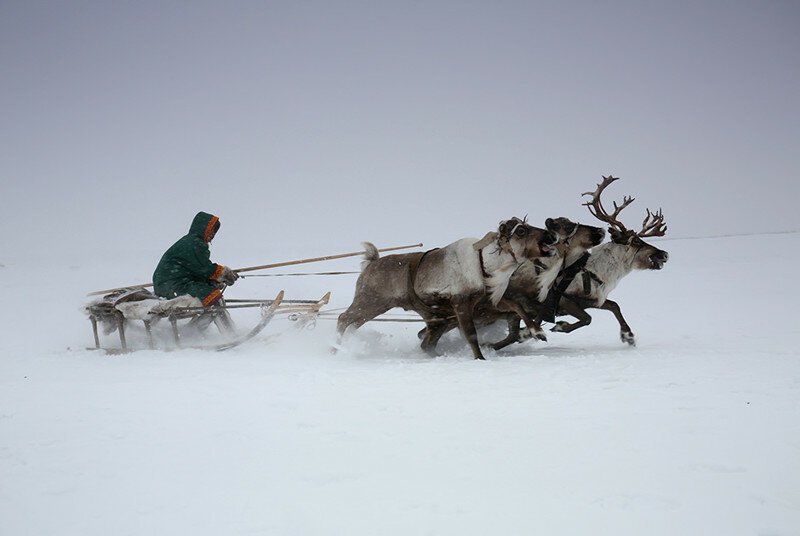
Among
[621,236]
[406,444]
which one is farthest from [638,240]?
[406,444]

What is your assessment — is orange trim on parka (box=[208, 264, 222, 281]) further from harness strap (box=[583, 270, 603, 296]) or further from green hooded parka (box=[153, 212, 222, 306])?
harness strap (box=[583, 270, 603, 296])

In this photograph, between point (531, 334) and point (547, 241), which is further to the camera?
point (531, 334)

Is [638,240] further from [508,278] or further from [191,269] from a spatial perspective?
[191,269]

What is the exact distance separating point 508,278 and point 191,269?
397 cm

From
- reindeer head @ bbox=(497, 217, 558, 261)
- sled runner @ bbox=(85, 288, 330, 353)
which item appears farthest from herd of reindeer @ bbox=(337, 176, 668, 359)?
sled runner @ bbox=(85, 288, 330, 353)

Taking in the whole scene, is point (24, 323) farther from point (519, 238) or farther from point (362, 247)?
point (519, 238)

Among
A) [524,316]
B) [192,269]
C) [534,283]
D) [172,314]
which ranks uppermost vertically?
[192,269]

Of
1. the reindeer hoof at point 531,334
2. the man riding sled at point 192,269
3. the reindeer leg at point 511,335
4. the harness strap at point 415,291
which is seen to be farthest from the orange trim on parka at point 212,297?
the reindeer hoof at point 531,334

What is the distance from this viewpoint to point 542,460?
2996mm

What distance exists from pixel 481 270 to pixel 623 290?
10938 mm

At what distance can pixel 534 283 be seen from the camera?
21.4 feet

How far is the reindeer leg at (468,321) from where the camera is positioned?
19.6 feet

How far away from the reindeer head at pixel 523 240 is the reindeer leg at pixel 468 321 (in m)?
0.70

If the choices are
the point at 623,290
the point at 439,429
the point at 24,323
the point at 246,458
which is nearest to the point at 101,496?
the point at 246,458
